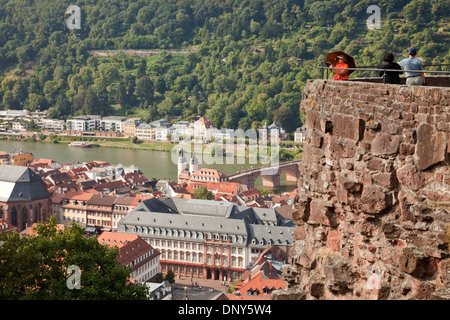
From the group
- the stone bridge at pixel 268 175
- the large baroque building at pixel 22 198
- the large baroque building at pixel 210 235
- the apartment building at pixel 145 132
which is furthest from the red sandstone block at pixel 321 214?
the apartment building at pixel 145 132

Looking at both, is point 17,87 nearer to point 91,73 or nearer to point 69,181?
point 91,73

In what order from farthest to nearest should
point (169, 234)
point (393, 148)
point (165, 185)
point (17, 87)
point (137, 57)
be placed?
point (137, 57)
point (17, 87)
point (165, 185)
point (169, 234)
point (393, 148)

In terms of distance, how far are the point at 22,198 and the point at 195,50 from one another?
7072 centimetres

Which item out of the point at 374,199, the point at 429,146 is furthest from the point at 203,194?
the point at 429,146

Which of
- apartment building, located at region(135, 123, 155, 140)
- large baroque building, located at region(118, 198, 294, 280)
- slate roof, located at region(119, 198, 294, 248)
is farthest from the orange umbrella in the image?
apartment building, located at region(135, 123, 155, 140)

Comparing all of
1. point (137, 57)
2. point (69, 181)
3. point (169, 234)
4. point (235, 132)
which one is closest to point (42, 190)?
point (69, 181)

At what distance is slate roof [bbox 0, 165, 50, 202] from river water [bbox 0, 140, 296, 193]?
547 inches

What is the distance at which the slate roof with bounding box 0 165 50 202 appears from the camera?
1586 inches

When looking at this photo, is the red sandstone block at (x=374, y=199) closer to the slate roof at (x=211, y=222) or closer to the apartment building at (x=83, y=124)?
the slate roof at (x=211, y=222)

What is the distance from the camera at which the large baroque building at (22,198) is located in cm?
3981

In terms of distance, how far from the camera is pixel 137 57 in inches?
4321

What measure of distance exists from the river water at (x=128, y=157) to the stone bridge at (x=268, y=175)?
2.23ft
